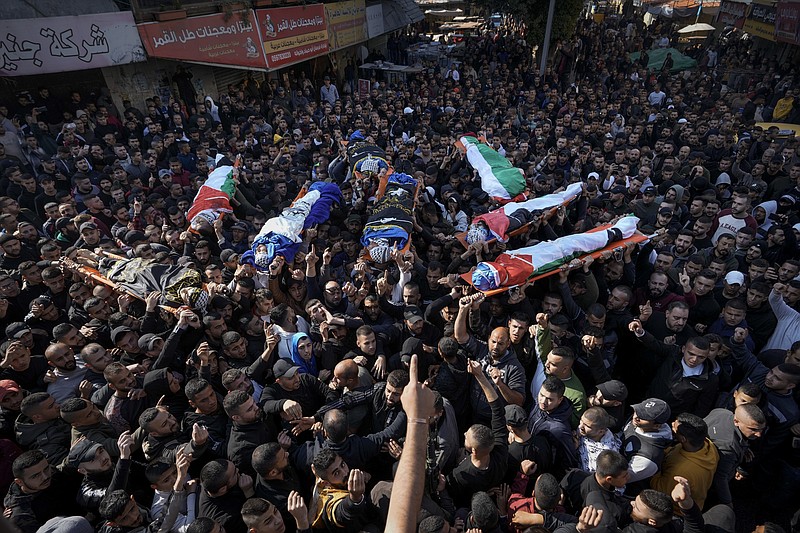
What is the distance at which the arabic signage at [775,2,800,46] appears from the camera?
14352 mm

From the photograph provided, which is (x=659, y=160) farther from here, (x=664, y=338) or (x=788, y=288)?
(x=664, y=338)

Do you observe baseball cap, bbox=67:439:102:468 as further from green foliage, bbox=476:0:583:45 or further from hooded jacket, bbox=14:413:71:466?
green foliage, bbox=476:0:583:45

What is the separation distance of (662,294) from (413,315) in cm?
269

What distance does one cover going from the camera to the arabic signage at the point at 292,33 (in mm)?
13125

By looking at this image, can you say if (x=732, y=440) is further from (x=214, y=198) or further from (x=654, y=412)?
(x=214, y=198)

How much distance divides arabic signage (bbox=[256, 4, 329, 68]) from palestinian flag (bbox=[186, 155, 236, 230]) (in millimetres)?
7832

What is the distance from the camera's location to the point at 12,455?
2.92m

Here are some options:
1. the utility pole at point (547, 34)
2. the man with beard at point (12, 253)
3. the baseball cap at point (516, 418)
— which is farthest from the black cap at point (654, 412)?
the utility pole at point (547, 34)

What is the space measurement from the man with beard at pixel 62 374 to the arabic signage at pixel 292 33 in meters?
11.9

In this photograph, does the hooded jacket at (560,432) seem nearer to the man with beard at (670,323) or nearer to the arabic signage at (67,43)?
the man with beard at (670,323)

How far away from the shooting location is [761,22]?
17.2m

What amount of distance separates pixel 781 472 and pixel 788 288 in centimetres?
188

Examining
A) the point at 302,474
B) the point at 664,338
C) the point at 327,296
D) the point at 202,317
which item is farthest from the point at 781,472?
the point at 202,317

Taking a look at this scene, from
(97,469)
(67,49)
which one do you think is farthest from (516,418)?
(67,49)
